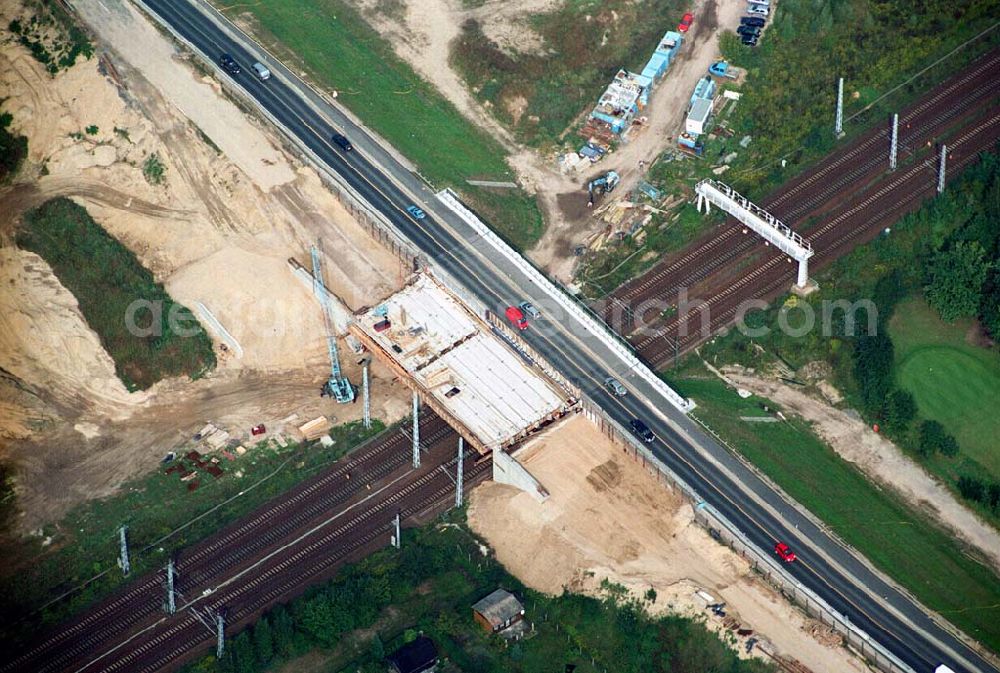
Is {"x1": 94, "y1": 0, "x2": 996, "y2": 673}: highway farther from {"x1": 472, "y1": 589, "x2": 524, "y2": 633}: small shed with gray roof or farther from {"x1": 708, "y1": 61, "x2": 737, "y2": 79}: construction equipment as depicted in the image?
{"x1": 708, "y1": 61, "x2": 737, "y2": 79}: construction equipment

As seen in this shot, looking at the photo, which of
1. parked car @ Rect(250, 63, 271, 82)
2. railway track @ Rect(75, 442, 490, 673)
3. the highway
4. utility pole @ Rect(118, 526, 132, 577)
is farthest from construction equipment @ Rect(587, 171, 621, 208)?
utility pole @ Rect(118, 526, 132, 577)

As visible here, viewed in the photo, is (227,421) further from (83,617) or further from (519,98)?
(519,98)

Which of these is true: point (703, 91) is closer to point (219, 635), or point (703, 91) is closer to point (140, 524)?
point (140, 524)

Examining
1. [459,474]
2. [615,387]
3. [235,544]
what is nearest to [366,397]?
[459,474]

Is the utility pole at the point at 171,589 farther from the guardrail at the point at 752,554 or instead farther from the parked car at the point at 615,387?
the parked car at the point at 615,387

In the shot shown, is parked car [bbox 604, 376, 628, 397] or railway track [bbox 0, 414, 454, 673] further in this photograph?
→ parked car [bbox 604, 376, 628, 397]

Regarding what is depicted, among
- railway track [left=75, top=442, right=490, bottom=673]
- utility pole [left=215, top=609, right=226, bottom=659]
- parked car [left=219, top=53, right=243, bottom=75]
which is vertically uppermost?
parked car [left=219, top=53, right=243, bottom=75]

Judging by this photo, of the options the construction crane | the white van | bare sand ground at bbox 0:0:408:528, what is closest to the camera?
bare sand ground at bbox 0:0:408:528
